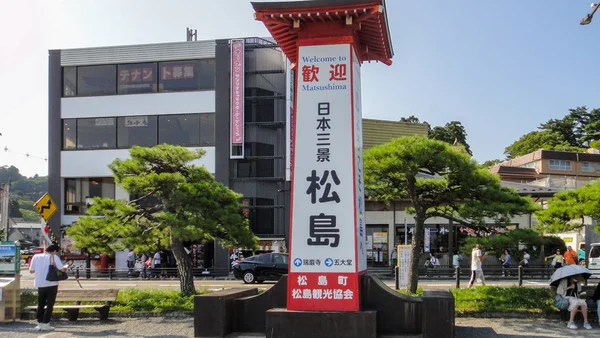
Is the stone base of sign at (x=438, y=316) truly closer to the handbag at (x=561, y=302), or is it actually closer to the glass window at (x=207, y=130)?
the handbag at (x=561, y=302)

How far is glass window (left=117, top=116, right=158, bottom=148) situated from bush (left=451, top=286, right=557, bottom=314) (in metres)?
23.0

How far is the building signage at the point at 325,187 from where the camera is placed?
32.0 ft

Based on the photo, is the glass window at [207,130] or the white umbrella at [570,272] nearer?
the white umbrella at [570,272]

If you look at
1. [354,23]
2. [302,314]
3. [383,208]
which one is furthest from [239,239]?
[383,208]

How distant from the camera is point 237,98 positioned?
31297 mm

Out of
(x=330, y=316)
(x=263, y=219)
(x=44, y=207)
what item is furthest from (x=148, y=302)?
(x=263, y=219)

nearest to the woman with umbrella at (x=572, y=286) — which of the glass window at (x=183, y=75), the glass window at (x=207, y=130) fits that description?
the glass window at (x=207, y=130)

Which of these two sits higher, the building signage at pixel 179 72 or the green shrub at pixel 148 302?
the building signage at pixel 179 72

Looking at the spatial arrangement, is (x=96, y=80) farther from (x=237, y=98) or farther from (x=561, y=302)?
(x=561, y=302)

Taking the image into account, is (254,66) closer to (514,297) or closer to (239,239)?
(239,239)

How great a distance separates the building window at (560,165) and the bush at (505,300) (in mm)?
48629

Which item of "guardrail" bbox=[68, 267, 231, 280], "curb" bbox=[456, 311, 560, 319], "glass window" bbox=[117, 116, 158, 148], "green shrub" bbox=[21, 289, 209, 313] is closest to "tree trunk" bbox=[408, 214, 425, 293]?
"curb" bbox=[456, 311, 560, 319]

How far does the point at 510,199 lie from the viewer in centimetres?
1305

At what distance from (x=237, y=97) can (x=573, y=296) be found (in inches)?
905
